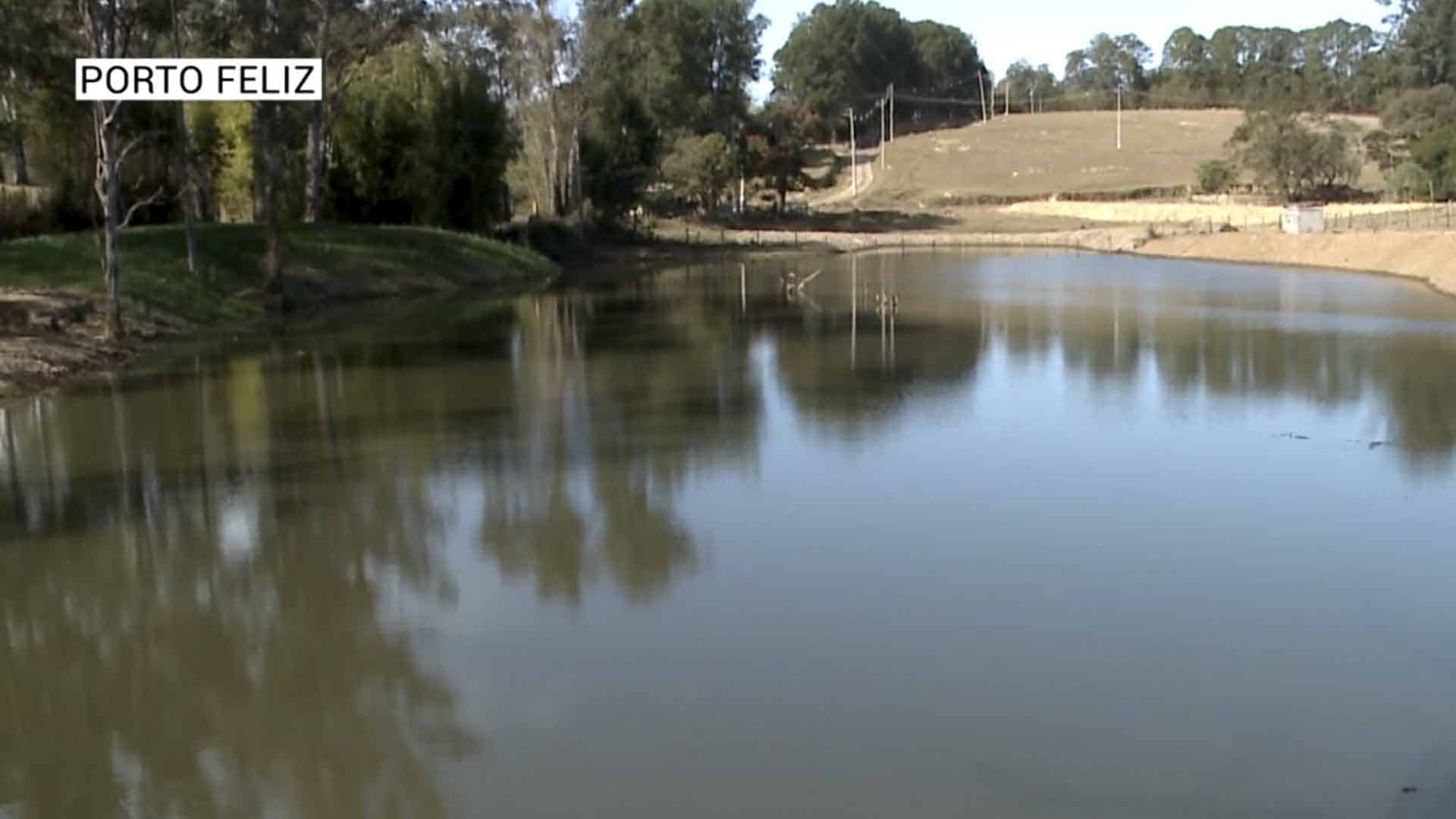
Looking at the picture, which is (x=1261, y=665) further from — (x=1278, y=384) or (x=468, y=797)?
(x=1278, y=384)

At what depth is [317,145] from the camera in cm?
3791

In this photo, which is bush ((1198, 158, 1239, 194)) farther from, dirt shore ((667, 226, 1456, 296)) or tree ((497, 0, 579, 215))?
tree ((497, 0, 579, 215))

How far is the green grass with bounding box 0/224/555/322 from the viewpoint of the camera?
2589 cm

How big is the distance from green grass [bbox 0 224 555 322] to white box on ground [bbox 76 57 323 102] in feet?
11.3

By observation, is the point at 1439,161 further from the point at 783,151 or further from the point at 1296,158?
the point at 783,151

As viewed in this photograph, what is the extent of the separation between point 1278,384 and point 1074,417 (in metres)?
4.06

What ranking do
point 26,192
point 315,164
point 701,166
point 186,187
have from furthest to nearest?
point 701,166 < point 315,164 < point 26,192 < point 186,187

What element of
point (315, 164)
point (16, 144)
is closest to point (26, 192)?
point (16, 144)

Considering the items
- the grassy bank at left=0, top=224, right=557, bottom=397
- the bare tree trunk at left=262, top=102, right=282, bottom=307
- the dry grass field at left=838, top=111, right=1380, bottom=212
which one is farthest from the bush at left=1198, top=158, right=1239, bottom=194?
the bare tree trunk at left=262, top=102, right=282, bottom=307

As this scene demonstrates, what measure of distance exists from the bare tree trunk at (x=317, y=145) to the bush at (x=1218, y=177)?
4750 cm

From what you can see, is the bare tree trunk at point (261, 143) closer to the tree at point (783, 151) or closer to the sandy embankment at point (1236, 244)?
the sandy embankment at point (1236, 244)

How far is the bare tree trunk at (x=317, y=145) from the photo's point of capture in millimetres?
36188

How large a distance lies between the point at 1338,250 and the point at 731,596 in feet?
127

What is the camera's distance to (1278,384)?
20.1 metres
